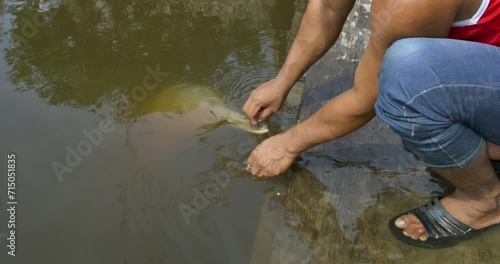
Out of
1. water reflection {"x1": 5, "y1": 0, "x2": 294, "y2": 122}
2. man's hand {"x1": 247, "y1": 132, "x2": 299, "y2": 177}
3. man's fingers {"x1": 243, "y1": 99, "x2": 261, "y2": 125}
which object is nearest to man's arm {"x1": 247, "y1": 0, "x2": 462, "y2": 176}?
man's hand {"x1": 247, "y1": 132, "x2": 299, "y2": 177}

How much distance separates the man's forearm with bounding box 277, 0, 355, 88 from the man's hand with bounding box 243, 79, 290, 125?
0.05 meters

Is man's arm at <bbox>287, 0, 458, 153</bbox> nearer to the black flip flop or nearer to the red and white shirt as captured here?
the red and white shirt

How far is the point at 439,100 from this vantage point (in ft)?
4.76

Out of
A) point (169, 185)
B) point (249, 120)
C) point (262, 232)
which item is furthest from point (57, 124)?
point (262, 232)

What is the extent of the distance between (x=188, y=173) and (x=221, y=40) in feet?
4.87

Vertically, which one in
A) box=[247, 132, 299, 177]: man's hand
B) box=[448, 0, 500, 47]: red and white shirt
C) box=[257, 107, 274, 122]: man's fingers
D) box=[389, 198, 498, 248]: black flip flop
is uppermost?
box=[448, 0, 500, 47]: red and white shirt

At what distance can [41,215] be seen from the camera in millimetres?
2059

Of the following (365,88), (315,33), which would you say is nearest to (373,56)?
(365,88)

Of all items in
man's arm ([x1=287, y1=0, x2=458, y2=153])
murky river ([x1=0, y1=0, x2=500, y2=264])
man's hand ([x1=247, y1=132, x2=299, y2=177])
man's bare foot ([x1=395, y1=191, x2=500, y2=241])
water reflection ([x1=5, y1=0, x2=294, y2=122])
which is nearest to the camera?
man's arm ([x1=287, y1=0, x2=458, y2=153])

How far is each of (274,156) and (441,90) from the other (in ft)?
2.72

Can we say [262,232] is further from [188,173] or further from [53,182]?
[53,182]

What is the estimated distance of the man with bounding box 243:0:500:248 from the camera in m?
1.43

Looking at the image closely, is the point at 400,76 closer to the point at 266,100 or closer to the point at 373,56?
the point at 373,56

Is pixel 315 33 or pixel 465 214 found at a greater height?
pixel 315 33
